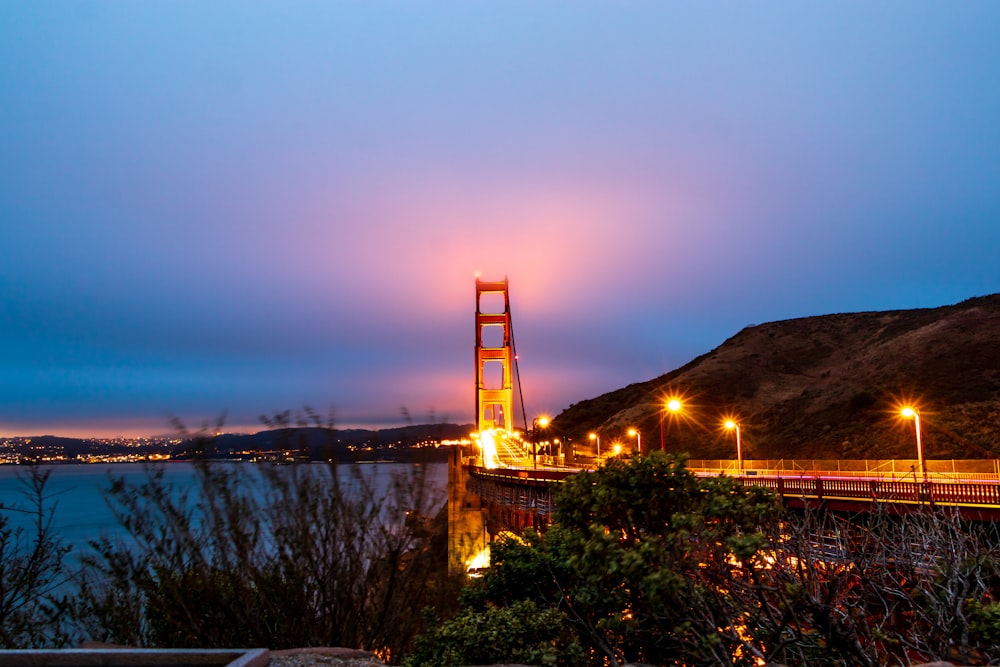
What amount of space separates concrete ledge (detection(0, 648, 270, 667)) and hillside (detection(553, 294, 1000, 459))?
5346 cm

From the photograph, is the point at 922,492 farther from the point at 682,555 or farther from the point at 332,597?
the point at 332,597

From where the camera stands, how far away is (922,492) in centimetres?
1650

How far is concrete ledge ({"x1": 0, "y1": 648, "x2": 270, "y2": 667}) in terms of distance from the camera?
308 inches

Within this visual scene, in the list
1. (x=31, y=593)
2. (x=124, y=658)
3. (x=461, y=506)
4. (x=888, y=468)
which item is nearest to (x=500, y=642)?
(x=124, y=658)

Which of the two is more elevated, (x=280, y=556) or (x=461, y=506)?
(x=280, y=556)

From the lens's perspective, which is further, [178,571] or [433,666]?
[178,571]

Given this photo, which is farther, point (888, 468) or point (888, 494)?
point (888, 468)

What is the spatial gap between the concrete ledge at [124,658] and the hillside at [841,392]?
5346 cm

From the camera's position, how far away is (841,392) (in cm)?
7662

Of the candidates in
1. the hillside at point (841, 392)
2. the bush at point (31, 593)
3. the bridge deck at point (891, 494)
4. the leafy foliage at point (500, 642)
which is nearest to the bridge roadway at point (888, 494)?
the bridge deck at point (891, 494)

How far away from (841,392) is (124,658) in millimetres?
79848

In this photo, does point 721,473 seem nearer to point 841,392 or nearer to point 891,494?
point 891,494

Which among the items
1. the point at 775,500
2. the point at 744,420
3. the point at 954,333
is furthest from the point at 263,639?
the point at 954,333

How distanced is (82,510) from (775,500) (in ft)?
363
